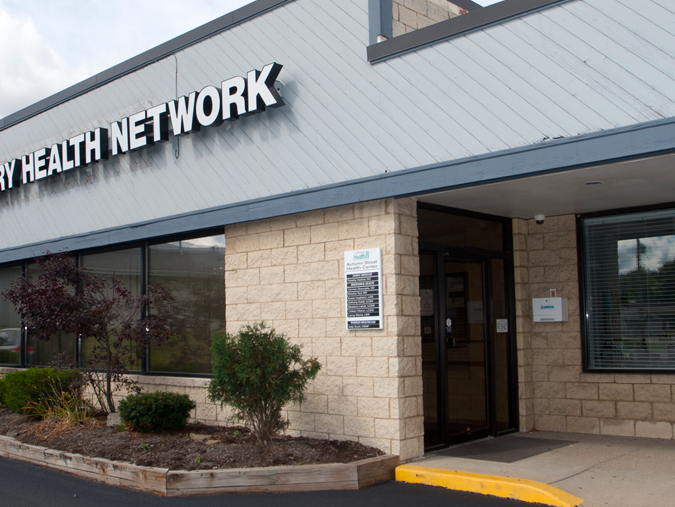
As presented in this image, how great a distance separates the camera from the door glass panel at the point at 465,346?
328 inches

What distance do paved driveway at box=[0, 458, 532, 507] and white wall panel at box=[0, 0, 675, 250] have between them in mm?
3384

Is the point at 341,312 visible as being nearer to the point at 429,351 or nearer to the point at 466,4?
the point at 429,351

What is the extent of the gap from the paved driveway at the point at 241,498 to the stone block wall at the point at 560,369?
3.05 meters

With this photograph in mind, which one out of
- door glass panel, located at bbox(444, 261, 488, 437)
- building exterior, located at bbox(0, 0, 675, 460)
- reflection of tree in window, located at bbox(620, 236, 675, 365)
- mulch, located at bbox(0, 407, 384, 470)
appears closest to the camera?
building exterior, located at bbox(0, 0, 675, 460)

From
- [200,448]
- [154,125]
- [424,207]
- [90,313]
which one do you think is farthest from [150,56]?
[200,448]

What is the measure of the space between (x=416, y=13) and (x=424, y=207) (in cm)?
273

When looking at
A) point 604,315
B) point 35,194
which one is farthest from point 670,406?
point 35,194

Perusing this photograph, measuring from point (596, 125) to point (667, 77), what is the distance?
68cm

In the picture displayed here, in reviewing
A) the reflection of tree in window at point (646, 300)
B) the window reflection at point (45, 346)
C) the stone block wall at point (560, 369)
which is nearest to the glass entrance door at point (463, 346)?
the stone block wall at point (560, 369)

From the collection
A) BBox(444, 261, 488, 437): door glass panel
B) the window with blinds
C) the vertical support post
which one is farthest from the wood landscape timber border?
the vertical support post

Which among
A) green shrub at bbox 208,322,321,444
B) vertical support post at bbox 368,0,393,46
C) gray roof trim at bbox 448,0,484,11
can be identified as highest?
gray roof trim at bbox 448,0,484,11

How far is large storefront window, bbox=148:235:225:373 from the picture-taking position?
9.73m

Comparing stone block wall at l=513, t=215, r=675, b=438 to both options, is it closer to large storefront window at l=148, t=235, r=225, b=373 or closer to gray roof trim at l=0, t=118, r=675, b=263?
gray roof trim at l=0, t=118, r=675, b=263

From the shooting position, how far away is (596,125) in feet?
19.6
